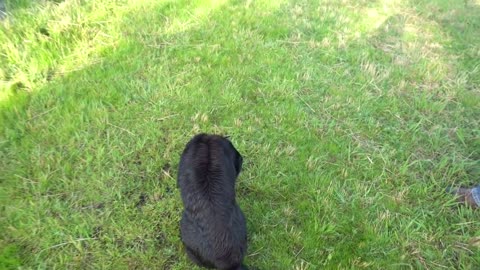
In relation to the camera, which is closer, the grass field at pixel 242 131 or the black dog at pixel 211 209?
the black dog at pixel 211 209

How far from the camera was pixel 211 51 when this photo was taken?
5523mm

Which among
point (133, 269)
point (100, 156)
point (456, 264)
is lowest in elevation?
point (456, 264)

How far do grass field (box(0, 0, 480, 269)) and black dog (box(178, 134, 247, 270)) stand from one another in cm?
48

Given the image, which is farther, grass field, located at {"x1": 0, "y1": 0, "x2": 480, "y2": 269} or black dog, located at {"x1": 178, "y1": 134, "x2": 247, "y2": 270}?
grass field, located at {"x1": 0, "y1": 0, "x2": 480, "y2": 269}

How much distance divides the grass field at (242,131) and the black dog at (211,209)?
0.48 m

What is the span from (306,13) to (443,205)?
167 inches

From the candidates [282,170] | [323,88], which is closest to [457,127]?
[323,88]

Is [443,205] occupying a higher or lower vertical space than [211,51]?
lower

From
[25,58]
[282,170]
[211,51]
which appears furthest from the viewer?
[211,51]

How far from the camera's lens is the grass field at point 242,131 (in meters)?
3.59

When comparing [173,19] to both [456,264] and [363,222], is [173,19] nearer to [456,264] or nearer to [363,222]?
[363,222]

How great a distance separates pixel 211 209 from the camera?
3.00 meters

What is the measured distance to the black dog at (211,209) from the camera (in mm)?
2957

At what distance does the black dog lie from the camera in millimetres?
2957
